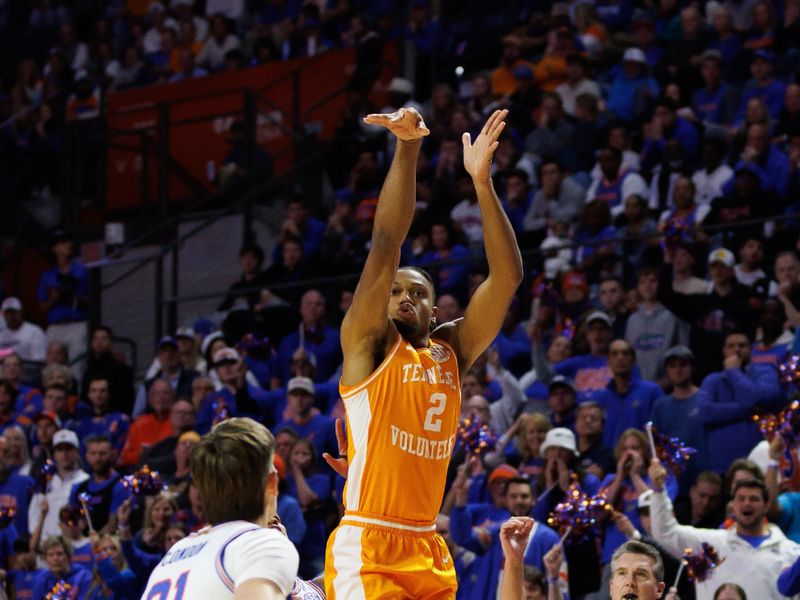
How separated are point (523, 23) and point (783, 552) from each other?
10.1m

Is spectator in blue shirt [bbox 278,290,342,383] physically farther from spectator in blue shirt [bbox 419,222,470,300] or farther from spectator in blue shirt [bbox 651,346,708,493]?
spectator in blue shirt [bbox 651,346,708,493]

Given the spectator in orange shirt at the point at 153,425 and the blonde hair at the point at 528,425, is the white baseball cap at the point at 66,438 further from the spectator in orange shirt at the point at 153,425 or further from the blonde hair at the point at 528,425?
the blonde hair at the point at 528,425

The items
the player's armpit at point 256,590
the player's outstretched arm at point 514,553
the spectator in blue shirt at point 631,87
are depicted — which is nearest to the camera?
the player's armpit at point 256,590

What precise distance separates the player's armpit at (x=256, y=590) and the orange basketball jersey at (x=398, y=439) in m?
1.79

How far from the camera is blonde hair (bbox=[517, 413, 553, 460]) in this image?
11211 mm

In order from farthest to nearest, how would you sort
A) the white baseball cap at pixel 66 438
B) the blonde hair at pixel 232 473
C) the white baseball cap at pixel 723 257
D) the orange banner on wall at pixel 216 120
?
the orange banner on wall at pixel 216 120
the white baseball cap at pixel 66 438
the white baseball cap at pixel 723 257
the blonde hair at pixel 232 473

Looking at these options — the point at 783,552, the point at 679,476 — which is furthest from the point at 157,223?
the point at 783,552

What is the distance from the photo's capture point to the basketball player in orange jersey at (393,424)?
596cm

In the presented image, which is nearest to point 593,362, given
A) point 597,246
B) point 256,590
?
point 597,246

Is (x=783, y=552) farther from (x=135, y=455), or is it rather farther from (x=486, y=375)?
(x=135, y=455)

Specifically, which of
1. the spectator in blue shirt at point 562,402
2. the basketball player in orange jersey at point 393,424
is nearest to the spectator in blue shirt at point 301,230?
the spectator in blue shirt at point 562,402

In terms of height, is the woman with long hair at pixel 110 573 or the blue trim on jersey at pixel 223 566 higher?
the blue trim on jersey at pixel 223 566

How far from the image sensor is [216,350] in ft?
46.8

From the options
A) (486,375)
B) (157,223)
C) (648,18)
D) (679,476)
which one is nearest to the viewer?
(679,476)
